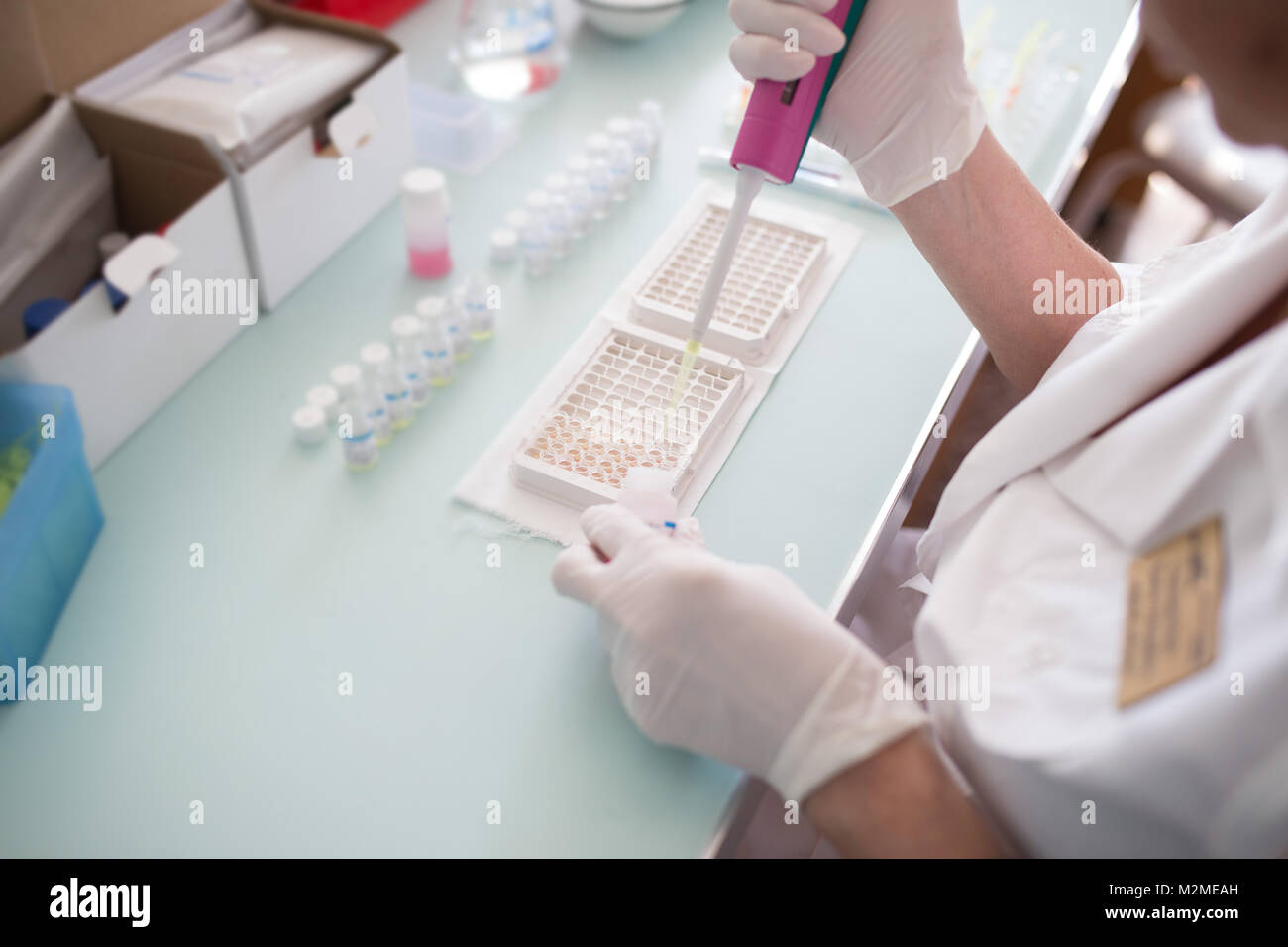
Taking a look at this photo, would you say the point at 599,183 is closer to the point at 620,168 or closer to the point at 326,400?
the point at 620,168

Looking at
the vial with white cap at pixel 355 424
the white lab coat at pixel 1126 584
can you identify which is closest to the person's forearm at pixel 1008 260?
the white lab coat at pixel 1126 584

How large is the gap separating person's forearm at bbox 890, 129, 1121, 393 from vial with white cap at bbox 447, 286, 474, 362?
556 millimetres

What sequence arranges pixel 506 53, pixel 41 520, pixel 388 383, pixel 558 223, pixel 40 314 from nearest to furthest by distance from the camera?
pixel 41 520, pixel 40 314, pixel 388 383, pixel 558 223, pixel 506 53

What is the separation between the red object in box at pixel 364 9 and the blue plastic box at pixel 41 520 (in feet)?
3.02

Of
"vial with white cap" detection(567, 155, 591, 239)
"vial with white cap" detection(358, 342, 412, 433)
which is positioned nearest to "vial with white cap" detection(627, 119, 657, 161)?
"vial with white cap" detection(567, 155, 591, 239)

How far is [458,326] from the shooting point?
1.17 m

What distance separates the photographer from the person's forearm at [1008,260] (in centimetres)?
109

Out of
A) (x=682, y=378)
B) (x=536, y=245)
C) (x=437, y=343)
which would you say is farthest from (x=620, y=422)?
(x=536, y=245)

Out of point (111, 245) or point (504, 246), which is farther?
point (504, 246)

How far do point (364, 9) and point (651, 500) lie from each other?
1.21m

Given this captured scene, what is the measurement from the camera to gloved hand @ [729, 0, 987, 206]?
1044mm

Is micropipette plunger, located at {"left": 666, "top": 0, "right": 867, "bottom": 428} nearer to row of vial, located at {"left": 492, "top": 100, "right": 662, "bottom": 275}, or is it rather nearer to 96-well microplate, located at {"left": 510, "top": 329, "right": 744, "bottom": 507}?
96-well microplate, located at {"left": 510, "top": 329, "right": 744, "bottom": 507}
